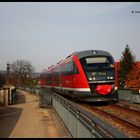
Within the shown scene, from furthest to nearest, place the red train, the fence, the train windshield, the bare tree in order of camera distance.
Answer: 1. the bare tree
2. the fence
3. the train windshield
4. the red train

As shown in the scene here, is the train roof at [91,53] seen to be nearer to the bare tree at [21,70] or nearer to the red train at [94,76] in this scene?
the red train at [94,76]

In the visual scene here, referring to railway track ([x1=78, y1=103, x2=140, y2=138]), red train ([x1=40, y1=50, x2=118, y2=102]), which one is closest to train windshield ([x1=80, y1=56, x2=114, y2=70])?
red train ([x1=40, y1=50, x2=118, y2=102])

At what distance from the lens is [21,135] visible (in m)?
12.9

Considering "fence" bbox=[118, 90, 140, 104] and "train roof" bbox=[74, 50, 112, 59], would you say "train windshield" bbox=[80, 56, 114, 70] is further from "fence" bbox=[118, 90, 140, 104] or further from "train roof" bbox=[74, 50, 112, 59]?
"fence" bbox=[118, 90, 140, 104]

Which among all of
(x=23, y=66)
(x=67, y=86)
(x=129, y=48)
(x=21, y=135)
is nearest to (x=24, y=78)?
(x=23, y=66)

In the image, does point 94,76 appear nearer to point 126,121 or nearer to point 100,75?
point 100,75

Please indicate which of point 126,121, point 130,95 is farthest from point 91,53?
point 126,121

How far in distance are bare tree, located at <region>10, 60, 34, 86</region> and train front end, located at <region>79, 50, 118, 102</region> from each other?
353 feet

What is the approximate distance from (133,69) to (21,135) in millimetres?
65587

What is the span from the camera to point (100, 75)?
20.4 meters

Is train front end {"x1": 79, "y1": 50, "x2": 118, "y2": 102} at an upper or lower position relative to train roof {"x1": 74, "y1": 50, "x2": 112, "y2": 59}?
lower

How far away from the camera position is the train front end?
65.7 feet

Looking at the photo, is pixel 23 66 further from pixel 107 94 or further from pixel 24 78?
pixel 107 94

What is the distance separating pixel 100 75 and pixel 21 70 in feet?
415
